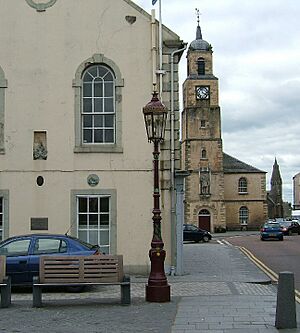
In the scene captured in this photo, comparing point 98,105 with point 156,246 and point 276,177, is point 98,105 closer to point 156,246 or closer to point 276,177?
point 156,246

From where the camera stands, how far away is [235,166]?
84812mm

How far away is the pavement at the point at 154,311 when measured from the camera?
10.1 m

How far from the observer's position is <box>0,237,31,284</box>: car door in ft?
47.8

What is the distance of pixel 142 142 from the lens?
18.2 metres

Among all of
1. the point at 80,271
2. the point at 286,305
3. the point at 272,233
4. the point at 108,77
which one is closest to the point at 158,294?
the point at 80,271

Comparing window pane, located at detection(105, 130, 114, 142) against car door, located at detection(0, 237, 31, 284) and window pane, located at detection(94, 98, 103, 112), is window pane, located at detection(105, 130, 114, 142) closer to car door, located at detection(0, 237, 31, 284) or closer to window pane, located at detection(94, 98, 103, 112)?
window pane, located at detection(94, 98, 103, 112)

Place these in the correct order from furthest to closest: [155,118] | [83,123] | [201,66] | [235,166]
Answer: [235,166]
[201,66]
[83,123]
[155,118]

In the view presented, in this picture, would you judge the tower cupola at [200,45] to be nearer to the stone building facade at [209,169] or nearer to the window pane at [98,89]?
the stone building facade at [209,169]

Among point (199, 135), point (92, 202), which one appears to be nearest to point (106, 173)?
point (92, 202)

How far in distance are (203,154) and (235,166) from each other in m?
6.64

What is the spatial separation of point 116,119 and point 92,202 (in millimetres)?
2449

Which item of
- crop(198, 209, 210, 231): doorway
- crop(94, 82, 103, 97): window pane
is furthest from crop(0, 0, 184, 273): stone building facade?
crop(198, 209, 210, 231): doorway

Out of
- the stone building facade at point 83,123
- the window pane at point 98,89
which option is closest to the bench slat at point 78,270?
the stone building facade at point 83,123

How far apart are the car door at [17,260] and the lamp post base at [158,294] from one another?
3326mm
